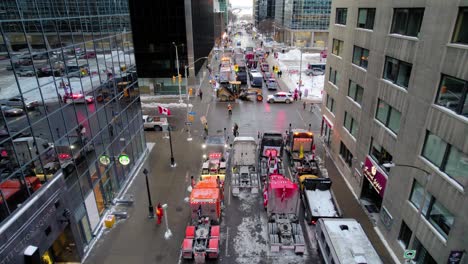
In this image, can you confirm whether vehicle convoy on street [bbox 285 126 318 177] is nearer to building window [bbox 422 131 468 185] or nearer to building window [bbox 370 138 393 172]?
building window [bbox 370 138 393 172]

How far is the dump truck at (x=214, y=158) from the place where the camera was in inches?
926

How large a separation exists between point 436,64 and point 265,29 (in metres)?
148

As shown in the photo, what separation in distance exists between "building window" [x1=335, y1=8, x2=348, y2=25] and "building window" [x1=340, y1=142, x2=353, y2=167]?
10504 millimetres

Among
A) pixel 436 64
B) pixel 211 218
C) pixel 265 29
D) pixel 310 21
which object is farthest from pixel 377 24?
pixel 265 29

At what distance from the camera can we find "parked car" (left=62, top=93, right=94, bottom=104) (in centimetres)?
1540

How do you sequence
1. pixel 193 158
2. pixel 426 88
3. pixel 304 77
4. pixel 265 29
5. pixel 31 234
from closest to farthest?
pixel 31 234 < pixel 426 88 < pixel 193 158 < pixel 304 77 < pixel 265 29

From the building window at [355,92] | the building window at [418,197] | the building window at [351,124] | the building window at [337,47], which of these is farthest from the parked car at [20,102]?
the building window at [337,47]

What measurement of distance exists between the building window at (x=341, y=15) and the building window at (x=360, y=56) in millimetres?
4213

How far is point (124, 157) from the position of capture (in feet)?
66.4

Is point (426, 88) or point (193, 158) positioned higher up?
point (426, 88)

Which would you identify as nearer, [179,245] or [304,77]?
[179,245]

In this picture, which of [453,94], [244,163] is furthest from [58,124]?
[453,94]

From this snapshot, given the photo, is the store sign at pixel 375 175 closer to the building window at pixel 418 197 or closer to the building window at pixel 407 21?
the building window at pixel 418 197

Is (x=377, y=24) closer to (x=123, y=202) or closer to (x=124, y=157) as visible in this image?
(x=124, y=157)
